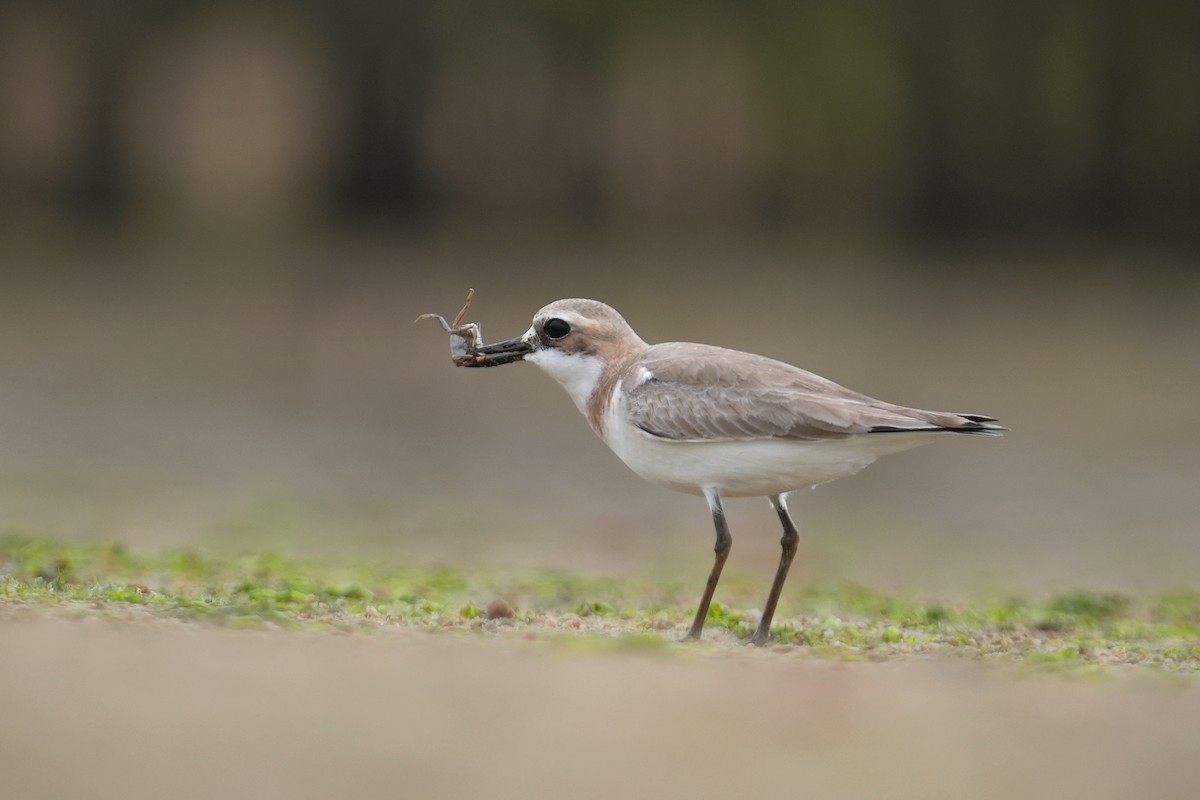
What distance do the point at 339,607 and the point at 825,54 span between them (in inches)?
623

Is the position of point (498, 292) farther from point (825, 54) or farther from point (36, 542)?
point (36, 542)

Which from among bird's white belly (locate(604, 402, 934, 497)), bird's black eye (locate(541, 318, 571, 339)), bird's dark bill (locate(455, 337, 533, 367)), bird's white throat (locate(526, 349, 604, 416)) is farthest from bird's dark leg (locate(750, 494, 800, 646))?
bird's dark bill (locate(455, 337, 533, 367))

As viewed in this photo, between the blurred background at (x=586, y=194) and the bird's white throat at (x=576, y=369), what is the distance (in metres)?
8.20

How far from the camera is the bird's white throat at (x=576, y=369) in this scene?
25.3 ft

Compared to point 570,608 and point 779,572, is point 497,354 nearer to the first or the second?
point 570,608

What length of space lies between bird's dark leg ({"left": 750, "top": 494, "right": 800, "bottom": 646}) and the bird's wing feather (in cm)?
52

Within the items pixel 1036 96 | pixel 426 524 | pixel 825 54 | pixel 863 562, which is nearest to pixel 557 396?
pixel 426 524

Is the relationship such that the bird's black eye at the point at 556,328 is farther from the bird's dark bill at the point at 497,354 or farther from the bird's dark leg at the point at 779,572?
the bird's dark leg at the point at 779,572

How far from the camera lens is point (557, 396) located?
1653 centimetres

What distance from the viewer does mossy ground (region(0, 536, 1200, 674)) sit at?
6.34 meters

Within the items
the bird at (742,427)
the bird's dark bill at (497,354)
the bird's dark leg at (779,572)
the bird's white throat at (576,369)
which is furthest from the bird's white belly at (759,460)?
the bird's dark bill at (497,354)

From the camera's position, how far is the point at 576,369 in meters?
7.74

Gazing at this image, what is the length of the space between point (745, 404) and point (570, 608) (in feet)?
4.62

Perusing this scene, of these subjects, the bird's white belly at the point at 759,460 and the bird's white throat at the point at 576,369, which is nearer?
the bird's white belly at the point at 759,460
